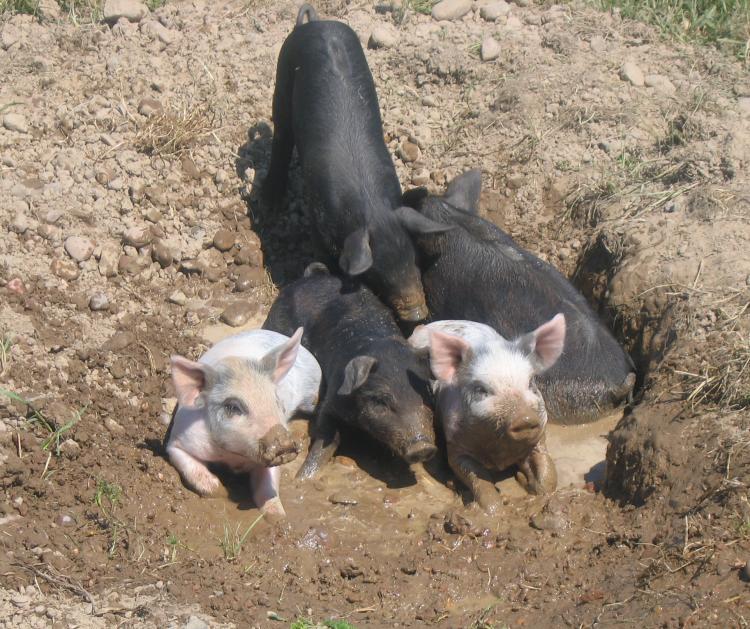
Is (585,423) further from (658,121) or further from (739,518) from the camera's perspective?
(658,121)

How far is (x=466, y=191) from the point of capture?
8.28 metres

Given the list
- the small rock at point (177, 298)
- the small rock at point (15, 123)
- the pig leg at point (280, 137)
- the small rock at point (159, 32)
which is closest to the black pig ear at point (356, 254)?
the small rock at point (177, 298)

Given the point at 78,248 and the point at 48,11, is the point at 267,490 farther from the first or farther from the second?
the point at 48,11

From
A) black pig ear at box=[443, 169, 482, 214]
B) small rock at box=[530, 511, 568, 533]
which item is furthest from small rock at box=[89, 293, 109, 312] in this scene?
small rock at box=[530, 511, 568, 533]

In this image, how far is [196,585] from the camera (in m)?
5.16

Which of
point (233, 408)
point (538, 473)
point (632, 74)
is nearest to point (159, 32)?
point (632, 74)

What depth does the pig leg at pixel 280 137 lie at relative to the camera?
8.77 m

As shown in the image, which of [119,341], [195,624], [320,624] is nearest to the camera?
[195,624]

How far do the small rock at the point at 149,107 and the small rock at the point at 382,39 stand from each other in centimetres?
194

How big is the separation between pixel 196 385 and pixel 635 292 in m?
3.01

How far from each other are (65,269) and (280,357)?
2.22 metres

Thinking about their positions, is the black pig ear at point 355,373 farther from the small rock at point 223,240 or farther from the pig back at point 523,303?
the small rock at point 223,240

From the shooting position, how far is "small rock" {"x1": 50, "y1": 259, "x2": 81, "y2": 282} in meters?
7.53

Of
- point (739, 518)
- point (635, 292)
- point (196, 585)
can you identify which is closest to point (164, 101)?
point (635, 292)
